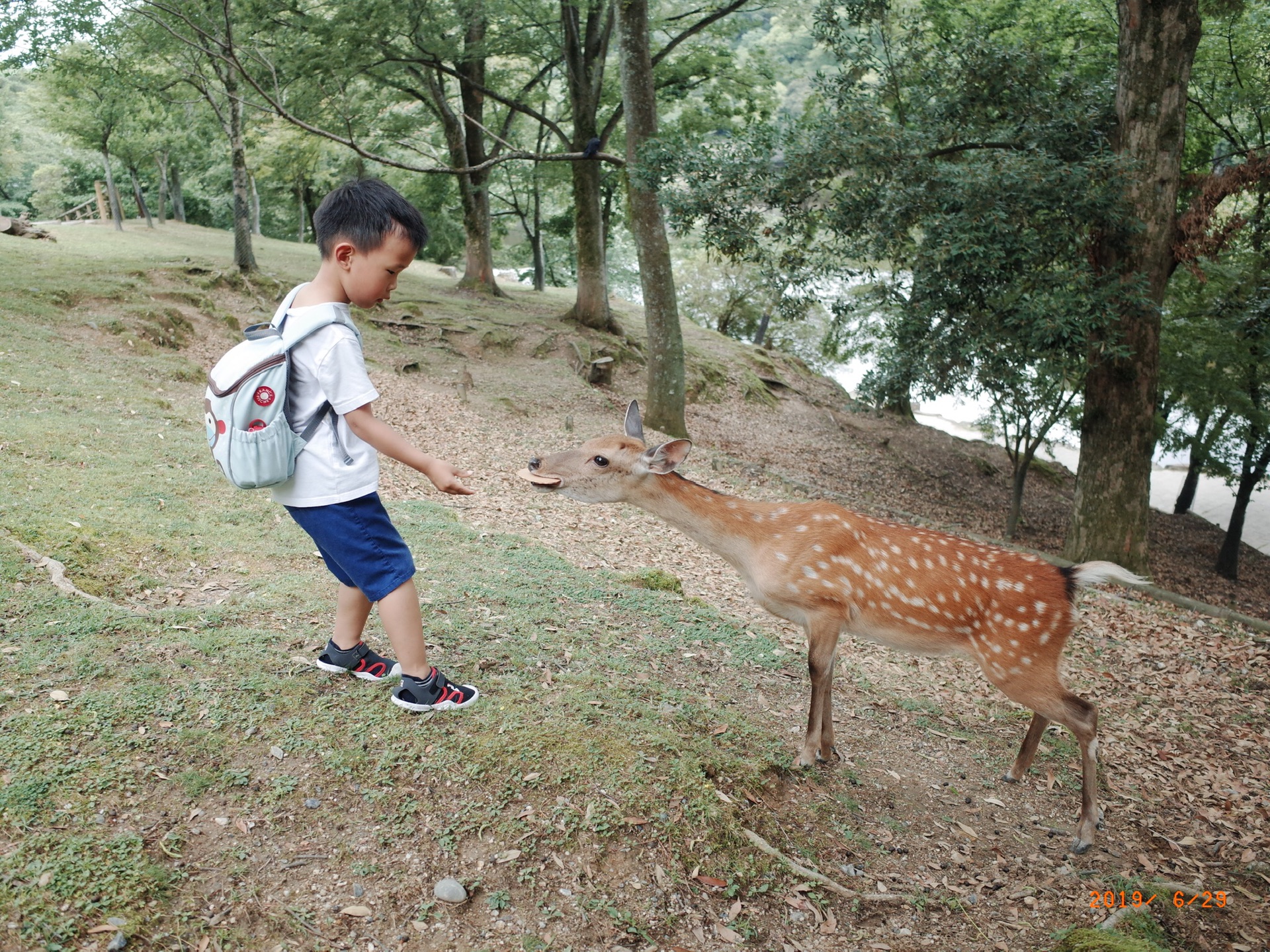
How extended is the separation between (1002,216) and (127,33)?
13.3 meters

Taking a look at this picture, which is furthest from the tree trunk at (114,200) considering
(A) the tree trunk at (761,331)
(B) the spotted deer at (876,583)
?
(B) the spotted deer at (876,583)

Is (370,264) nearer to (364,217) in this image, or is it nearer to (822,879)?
(364,217)

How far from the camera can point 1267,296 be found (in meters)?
11.0

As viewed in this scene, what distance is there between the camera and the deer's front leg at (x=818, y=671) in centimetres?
416

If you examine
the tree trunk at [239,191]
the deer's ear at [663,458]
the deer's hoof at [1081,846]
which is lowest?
the deer's hoof at [1081,846]

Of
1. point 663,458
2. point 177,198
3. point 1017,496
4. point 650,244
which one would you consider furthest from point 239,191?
point 177,198

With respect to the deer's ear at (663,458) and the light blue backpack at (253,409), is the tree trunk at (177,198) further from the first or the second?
the light blue backpack at (253,409)

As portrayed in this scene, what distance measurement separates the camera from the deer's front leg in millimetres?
4156

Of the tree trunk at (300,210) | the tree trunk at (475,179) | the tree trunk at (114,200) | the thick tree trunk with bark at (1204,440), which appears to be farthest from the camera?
the tree trunk at (300,210)

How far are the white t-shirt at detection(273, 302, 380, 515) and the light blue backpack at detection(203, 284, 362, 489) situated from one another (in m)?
0.07

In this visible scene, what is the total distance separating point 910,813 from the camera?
400 cm

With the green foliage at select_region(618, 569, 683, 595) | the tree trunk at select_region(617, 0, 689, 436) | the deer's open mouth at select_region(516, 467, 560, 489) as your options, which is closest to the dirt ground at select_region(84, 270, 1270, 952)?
the green foliage at select_region(618, 569, 683, 595)

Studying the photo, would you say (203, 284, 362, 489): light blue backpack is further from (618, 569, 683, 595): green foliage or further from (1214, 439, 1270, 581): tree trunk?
(1214, 439, 1270, 581): tree trunk

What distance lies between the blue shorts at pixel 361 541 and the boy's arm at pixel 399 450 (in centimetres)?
29
